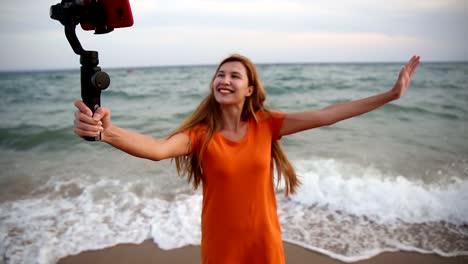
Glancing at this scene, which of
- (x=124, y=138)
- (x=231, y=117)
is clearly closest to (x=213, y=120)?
(x=231, y=117)

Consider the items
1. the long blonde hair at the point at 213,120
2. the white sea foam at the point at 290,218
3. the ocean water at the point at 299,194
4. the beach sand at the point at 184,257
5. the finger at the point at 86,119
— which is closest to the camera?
the finger at the point at 86,119

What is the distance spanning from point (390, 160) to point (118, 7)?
757cm

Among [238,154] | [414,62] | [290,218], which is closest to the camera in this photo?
[238,154]

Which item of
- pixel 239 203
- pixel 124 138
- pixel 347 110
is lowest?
pixel 239 203

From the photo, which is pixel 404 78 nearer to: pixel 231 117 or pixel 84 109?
pixel 231 117

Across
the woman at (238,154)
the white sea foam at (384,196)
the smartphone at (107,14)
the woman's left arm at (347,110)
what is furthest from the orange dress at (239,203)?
the white sea foam at (384,196)

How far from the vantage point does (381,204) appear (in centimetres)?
546

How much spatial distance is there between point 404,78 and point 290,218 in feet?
10.8

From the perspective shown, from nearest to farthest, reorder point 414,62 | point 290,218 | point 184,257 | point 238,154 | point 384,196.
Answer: point 238,154 → point 414,62 → point 184,257 → point 290,218 → point 384,196

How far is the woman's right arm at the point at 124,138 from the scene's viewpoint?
1.34m

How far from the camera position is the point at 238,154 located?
2.19 metres

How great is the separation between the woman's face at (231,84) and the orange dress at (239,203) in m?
0.25

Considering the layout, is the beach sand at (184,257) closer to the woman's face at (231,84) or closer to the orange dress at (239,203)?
the orange dress at (239,203)

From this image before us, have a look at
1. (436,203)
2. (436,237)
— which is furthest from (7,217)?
(436,203)
